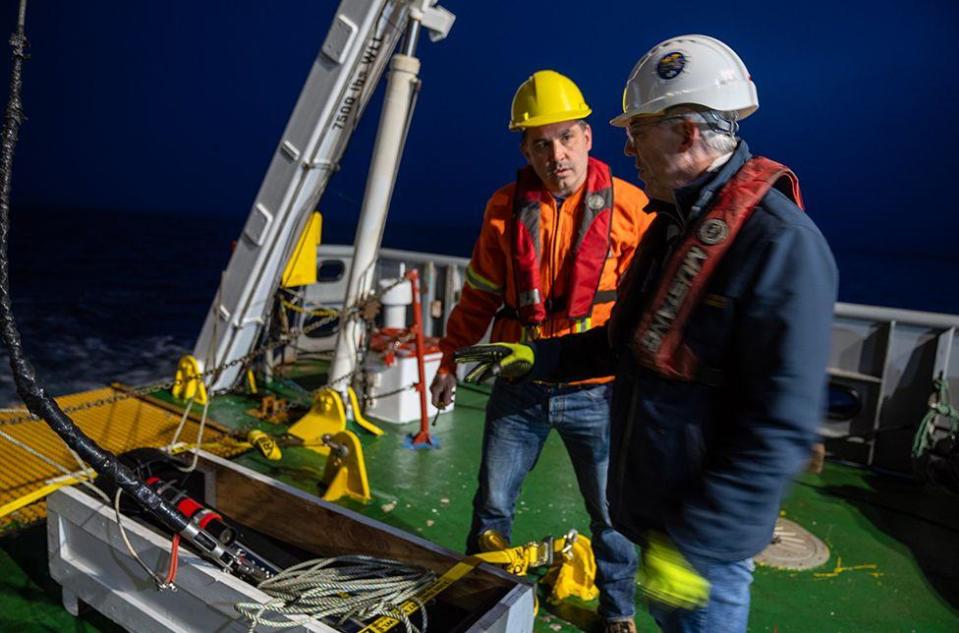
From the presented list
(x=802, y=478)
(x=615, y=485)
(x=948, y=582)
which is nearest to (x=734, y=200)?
(x=615, y=485)

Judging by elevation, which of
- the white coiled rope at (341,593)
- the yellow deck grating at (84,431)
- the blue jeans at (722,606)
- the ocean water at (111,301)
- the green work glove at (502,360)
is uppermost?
the green work glove at (502,360)

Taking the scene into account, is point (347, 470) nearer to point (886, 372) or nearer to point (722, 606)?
point (722, 606)

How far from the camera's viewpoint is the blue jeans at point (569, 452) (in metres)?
2.37

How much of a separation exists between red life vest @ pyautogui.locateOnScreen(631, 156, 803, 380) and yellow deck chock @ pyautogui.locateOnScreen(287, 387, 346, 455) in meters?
3.64

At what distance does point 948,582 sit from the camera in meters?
3.35

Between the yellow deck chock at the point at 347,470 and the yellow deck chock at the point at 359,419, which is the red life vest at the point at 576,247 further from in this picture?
the yellow deck chock at the point at 359,419

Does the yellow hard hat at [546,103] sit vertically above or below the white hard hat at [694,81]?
above

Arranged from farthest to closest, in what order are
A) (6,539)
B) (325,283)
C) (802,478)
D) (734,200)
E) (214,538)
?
(325,283) → (802,478) → (6,539) → (214,538) → (734,200)

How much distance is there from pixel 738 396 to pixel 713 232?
1.13 feet

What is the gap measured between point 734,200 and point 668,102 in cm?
26

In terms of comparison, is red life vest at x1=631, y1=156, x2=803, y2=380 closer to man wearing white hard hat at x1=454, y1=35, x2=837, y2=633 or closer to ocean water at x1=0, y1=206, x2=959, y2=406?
man wearing white hard hat at x1=454, y1=35, x2=837, y2=633

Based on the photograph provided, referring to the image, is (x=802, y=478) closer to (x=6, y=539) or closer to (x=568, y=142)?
(x=568, y=142)

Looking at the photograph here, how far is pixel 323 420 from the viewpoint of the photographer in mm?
4812

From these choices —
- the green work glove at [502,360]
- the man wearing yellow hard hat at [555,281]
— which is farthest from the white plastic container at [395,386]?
the green work glove at [502,360]
